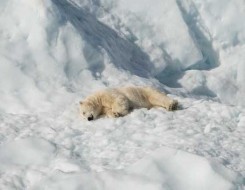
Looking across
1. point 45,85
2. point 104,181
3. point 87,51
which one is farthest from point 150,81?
point 104,181

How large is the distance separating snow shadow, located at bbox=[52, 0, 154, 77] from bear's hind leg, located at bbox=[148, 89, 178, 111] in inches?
54.7

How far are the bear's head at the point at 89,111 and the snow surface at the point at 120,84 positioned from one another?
0.10m

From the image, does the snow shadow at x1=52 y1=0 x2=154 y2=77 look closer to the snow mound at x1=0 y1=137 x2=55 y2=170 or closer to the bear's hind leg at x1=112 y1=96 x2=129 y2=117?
the bear's hind leg at x1=112 y1=96 x2=129 y2=117

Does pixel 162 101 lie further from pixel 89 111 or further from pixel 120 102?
pixel 89 111

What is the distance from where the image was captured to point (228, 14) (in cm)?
1026

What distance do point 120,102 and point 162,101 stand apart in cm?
55

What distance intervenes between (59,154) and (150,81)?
3.08m

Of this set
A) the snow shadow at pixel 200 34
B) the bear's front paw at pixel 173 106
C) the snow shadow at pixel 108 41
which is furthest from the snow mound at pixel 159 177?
the snow shadow at pixel 200 34

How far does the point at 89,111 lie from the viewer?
6086 mm

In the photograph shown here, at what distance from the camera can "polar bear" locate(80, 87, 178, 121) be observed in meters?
6.14

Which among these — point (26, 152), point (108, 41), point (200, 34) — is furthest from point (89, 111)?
point (200, 34)

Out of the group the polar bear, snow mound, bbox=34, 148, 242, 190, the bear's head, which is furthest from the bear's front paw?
snow mound, bbox=34, 148, 242, 190

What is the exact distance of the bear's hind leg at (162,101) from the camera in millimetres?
6398

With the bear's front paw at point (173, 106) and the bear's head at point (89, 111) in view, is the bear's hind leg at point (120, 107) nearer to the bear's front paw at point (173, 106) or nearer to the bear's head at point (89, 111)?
the bear's head at point (89, 111)
